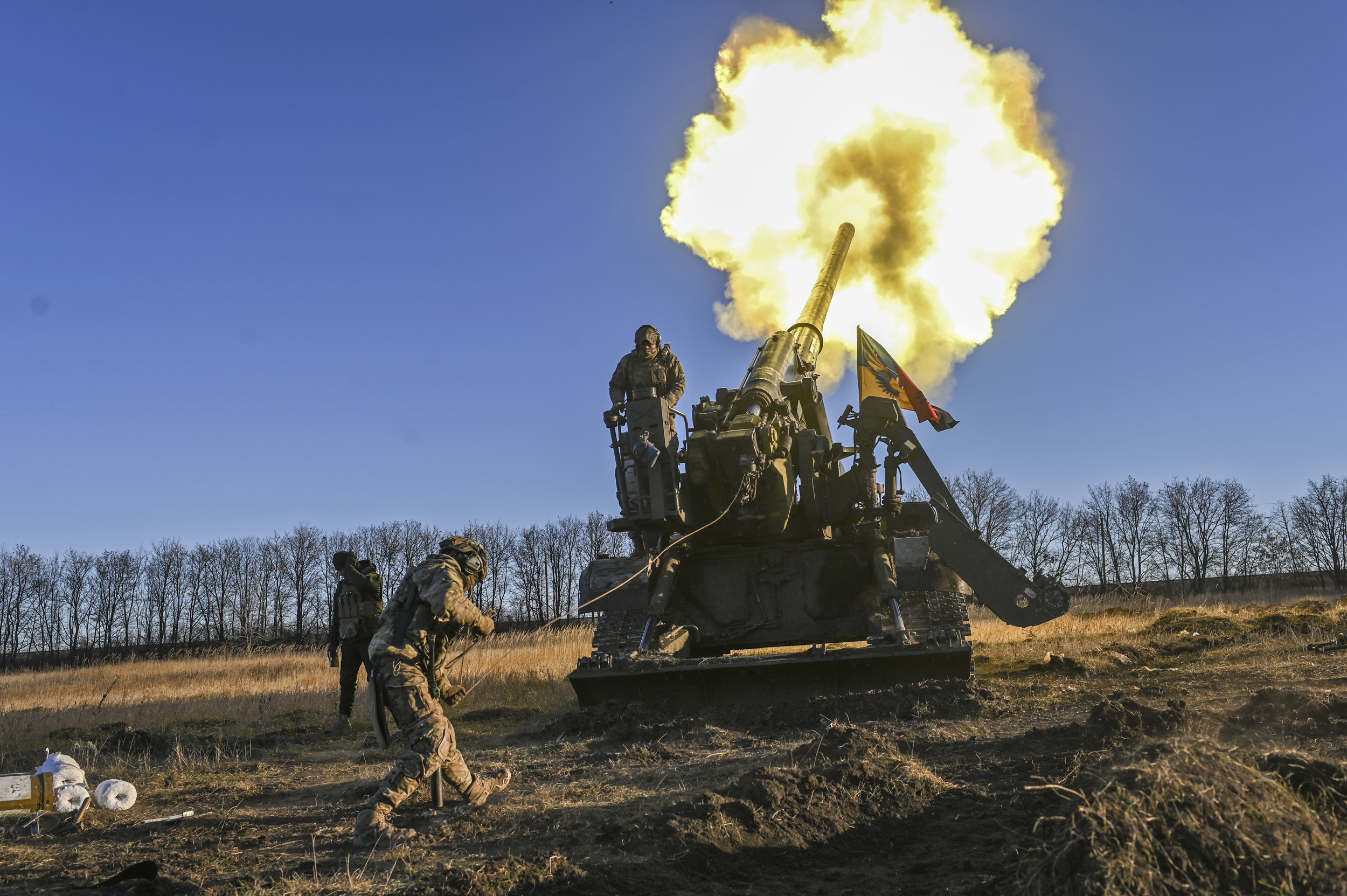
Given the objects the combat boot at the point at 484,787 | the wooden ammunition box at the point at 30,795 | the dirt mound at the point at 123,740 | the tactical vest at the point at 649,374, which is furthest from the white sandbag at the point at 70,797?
the tactical vest at the point at 649,374

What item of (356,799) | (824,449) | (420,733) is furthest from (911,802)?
(824,449)

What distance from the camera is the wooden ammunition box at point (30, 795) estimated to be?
638 cm

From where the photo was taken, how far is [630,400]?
1126 centimetres

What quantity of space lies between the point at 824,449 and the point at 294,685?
10382 millimetres

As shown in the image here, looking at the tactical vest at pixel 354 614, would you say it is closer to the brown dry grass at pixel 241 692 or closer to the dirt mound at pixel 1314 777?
the brown dry grass at pixel 241 692

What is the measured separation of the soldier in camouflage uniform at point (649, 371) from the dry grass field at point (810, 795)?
12.0ft

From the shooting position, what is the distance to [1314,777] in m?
3.81

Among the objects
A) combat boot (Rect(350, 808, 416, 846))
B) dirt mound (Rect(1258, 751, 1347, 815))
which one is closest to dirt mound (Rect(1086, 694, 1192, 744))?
dirt mound (Rect(1258, 751, 1347, 815))

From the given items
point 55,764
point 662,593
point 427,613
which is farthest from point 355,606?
point 427,613

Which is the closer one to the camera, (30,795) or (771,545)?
(30,795)

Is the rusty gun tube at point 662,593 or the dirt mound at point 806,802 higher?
the rusty gun tube at point 662,593

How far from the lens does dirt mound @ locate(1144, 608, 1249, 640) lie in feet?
49.1

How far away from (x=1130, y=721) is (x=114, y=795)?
693cm

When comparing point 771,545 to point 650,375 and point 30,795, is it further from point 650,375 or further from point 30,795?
point 30,795
